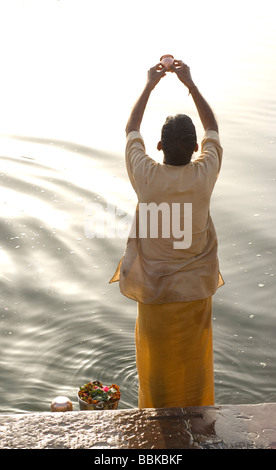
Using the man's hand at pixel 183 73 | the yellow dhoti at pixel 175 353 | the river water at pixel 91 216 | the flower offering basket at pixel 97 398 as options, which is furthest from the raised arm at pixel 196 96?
the river water at pixel 91 216

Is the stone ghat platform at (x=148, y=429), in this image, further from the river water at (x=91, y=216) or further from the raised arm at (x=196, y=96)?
the raised arm at (x=196, y=96)

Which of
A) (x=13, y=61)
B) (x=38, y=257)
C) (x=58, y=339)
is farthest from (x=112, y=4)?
(x=58, y=339)

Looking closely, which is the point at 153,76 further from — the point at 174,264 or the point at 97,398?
the point at 97,398

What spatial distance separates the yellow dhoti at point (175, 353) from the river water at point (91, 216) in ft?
2.53

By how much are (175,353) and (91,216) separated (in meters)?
3.26

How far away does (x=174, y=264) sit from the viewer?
3.21 meters

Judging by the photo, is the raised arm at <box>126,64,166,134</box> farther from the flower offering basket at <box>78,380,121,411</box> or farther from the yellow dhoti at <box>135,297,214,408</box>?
the flower offering basket at <box>78,380,121,411</box>

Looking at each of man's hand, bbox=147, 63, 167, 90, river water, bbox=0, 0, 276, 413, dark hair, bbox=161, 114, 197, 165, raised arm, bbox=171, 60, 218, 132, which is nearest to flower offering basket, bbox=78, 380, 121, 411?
river water, bbox=0, 0, 276, 413

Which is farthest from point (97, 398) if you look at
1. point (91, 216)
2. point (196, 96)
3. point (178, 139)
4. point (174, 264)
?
point (91, 216)

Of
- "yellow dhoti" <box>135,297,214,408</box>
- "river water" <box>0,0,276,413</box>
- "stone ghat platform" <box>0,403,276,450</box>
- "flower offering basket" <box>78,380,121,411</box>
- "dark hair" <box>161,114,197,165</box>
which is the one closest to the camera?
"stone ghat platform" <box>0,403,276,450</box>

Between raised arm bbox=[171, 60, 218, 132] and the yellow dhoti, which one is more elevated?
raised arm bbox=[171, 60, 218, 132]

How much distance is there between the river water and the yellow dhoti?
77cm

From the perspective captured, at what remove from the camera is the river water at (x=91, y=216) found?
455 centimetres

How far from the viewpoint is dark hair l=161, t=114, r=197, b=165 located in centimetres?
309
